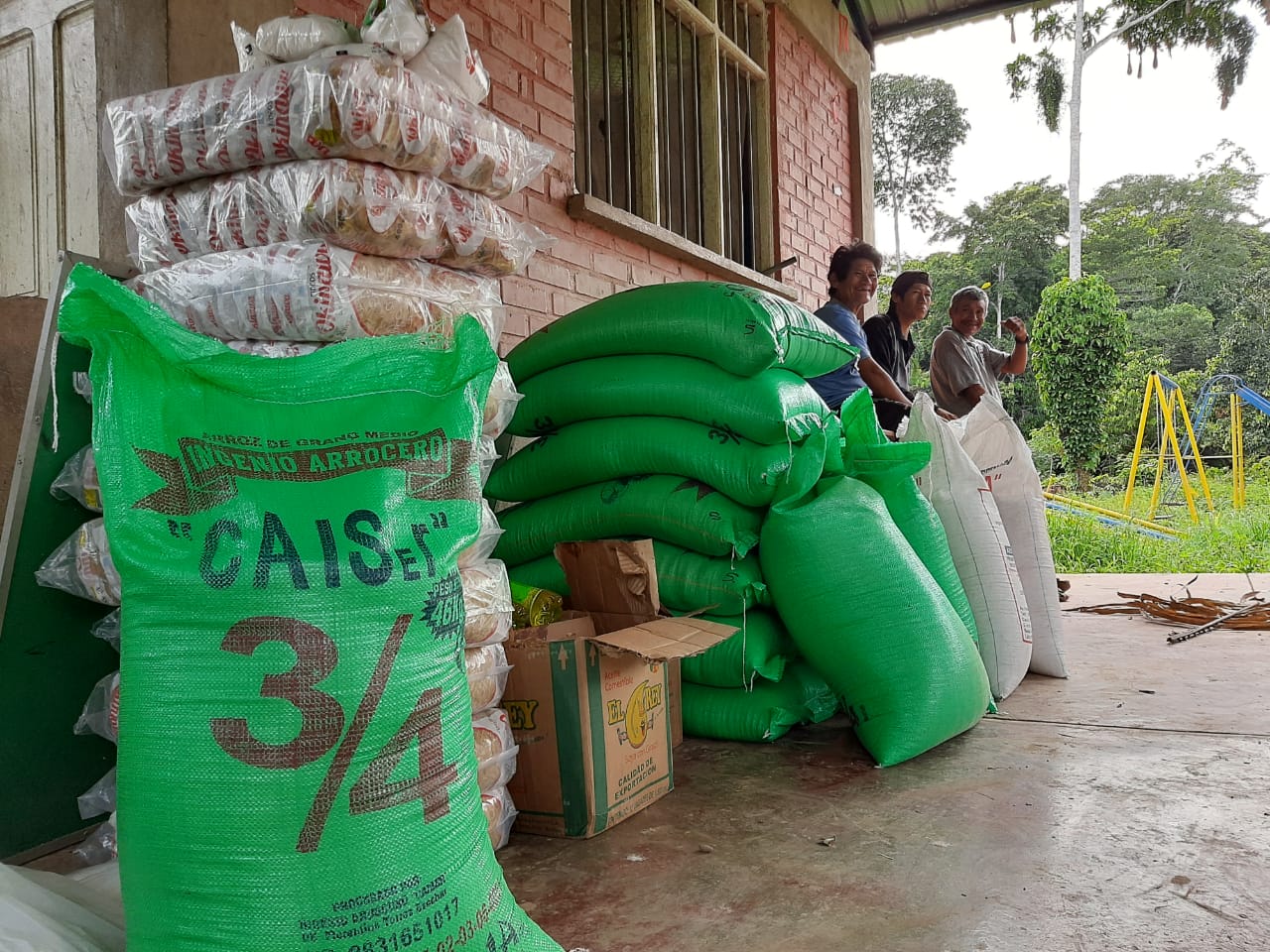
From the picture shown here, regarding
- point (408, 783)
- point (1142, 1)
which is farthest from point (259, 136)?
point (1142, 1)

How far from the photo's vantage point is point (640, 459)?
2.43 meters

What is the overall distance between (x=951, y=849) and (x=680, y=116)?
3.82 m

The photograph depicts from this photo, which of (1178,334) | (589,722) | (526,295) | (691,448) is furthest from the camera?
(1178,334)

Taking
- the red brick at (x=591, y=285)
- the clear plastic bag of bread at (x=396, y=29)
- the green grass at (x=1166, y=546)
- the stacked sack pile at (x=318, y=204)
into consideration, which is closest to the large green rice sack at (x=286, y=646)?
the stacked sack pile at (x=318, y=204)

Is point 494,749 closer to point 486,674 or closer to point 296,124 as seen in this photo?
point 486,674

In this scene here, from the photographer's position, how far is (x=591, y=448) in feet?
8.16

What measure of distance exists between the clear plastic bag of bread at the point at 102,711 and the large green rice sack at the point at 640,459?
1.25m

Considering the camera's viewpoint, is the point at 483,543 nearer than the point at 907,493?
Yes

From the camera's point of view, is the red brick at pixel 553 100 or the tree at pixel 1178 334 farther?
the tree at pixel 1178 334

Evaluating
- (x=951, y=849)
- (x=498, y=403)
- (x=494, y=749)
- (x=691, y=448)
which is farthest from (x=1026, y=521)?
(x=494, y=749)

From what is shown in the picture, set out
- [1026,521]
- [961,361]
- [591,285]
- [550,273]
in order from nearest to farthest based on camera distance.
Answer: [1026,521], [550,273], [591,285], [961,361]

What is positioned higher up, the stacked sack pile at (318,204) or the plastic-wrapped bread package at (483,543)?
the stacked sack pile at (318,204)

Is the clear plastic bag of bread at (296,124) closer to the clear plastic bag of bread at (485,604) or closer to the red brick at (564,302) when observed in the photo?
the clear plastic bag of bread at (485,604)

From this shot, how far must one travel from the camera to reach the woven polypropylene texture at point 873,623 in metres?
2.03
